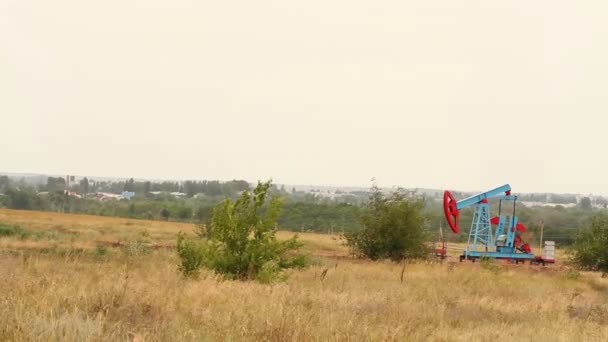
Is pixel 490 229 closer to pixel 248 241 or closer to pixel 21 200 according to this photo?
pixel 248 241

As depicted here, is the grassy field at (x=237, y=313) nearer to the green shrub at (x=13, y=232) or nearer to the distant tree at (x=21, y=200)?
the green shrub at (x=13, y=232)

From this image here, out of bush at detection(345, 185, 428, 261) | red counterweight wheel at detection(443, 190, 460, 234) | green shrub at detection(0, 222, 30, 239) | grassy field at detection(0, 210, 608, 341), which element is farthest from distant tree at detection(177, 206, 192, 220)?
grassy field at detection(0, 210, 608, 341)

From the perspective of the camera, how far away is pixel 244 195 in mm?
13875

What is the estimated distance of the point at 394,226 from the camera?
30.2 metres

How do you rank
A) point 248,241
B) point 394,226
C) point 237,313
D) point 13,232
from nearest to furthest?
point 237,313 → point 248,241 → point 394,226 → point 13,232

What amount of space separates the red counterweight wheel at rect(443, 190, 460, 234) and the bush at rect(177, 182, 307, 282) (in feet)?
59.7

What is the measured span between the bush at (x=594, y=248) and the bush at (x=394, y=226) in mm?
8226

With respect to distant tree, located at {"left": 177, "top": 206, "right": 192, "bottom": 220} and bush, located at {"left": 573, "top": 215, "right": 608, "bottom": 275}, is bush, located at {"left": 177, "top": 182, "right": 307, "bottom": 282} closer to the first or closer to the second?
bush, located at {"left": 573, "top": 215, "right": 608, "bottom": 275}

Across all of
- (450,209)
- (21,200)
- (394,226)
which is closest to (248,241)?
(394,226)

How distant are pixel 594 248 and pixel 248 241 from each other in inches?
939

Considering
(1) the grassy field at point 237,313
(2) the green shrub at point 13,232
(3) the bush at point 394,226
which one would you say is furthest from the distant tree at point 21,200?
(1) the grassy field at point 237,313

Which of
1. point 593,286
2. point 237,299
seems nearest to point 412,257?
point 593,286

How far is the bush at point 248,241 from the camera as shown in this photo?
13.5 m

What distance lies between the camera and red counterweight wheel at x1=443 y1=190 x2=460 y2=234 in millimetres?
30953
